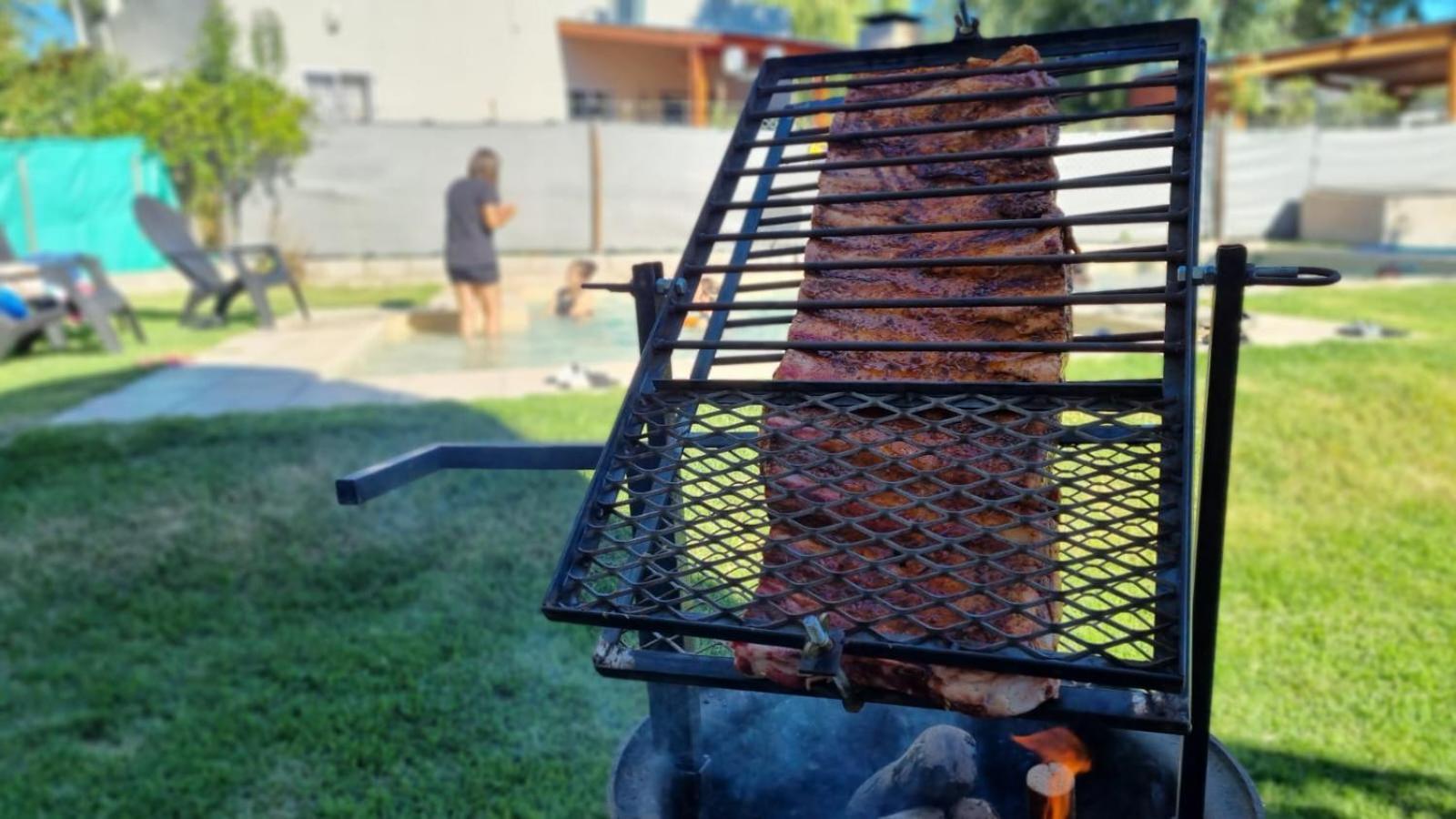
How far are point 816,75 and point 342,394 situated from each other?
5688 mm

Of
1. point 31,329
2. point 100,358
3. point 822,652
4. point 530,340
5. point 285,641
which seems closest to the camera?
point 822,652

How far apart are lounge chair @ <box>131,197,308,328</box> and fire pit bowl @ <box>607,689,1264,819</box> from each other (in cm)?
970

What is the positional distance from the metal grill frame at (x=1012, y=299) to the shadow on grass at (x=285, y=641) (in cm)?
155

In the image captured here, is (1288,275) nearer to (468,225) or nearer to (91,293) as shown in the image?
(468,225)

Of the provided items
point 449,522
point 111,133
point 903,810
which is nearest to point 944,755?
point 903,810

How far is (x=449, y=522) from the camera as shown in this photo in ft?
14.3

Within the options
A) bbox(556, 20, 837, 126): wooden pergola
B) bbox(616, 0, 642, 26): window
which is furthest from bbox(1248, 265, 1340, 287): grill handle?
bbox(616, 0, 642, 26): window

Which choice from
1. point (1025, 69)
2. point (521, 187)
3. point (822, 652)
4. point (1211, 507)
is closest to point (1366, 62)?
point (521, 187)

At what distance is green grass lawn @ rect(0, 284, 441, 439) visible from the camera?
6.59m

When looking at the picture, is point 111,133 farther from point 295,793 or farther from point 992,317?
point 992,317

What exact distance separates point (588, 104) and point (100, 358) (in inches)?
569

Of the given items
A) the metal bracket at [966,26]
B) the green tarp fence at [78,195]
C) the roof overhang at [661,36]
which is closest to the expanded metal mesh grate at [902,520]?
the metal bracket at [966,26]

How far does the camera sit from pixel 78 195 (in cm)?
1372

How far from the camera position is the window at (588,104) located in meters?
21.2
